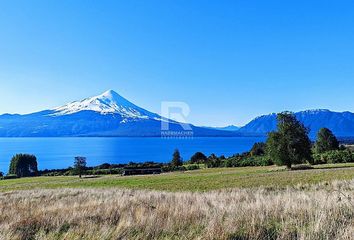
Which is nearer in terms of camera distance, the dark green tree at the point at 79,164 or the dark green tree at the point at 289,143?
the dark green tree at the point at 289,143

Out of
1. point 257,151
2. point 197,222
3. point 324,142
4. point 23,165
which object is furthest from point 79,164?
point 197,222

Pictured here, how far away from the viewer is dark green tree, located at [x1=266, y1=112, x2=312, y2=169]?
47781mm

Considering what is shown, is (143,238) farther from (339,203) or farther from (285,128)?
(285,128)

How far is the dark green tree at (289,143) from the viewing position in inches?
1881

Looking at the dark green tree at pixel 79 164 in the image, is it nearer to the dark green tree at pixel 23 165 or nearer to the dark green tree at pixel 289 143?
the dark green tree at pixel 23 165

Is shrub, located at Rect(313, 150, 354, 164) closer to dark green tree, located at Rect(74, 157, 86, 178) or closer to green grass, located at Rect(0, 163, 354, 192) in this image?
green grass, located at Rect(0, 163, 354, 192)

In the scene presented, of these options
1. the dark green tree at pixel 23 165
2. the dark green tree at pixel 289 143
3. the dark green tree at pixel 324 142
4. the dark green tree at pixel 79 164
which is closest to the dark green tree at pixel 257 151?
the dark green tree at pixel 324 142

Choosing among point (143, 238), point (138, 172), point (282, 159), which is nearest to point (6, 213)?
point (143, 238)

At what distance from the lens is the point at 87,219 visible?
21.9 feet

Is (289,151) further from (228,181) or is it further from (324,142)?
(324,142)

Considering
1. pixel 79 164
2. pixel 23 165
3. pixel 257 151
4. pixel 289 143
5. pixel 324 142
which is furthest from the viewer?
pixel 23 165

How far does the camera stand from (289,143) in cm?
4756

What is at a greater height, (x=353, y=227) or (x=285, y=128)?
(x=285, y=128)

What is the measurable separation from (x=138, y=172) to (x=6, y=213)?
59460 millimetres
